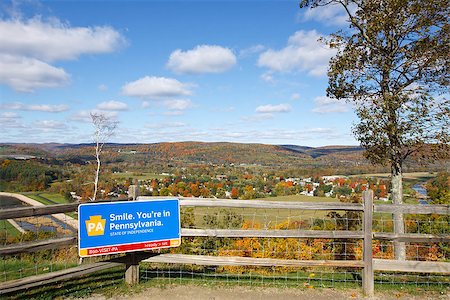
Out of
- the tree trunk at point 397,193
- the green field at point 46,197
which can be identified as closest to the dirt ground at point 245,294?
the tree trunk at point 397,193

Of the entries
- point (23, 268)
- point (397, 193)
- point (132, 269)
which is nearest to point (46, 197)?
point (23, 268)

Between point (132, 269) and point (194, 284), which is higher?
point (132, 269)

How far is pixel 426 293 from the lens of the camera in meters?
6.03

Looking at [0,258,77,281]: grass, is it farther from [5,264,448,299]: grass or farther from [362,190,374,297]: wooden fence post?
[362,190,374,297]: wooden fence post

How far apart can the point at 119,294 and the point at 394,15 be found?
1054cm

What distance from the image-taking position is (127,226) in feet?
18.9

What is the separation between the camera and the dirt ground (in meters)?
5.67

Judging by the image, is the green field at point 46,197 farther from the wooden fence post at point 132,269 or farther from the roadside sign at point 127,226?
the roadside sign at point 127,226

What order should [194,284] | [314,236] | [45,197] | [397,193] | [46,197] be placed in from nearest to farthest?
1. [314,236]
2. [194,284]
3. [397,193]
4. [46,197]
5. [45,197]

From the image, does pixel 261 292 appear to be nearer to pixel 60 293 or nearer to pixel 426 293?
pixel 426 293

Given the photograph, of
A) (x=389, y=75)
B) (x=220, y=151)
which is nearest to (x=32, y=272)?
(x=389, y=75)

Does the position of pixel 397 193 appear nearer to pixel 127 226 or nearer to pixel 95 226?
pixel 127 226

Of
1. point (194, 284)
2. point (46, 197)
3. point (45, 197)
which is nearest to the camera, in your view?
point (194, 284)

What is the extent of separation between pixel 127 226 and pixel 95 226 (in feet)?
1.78
